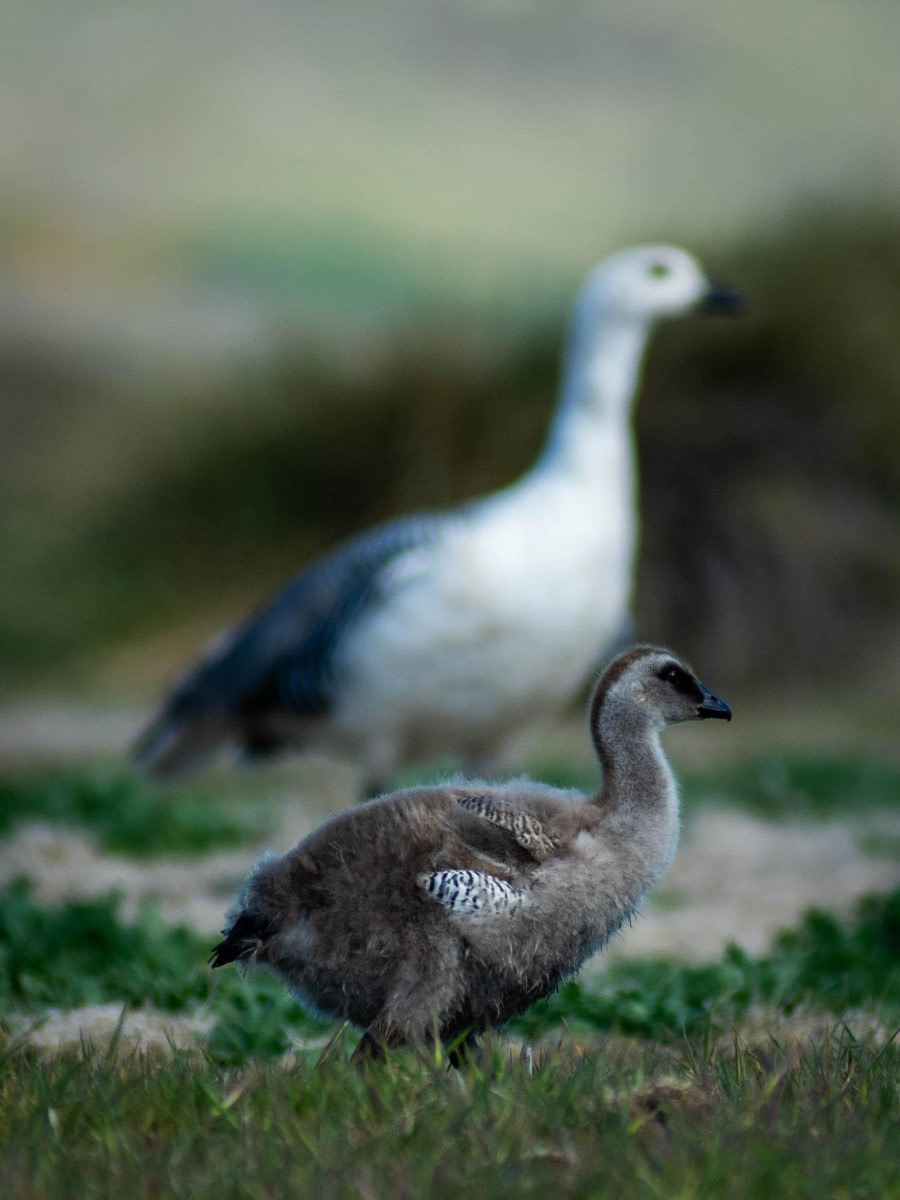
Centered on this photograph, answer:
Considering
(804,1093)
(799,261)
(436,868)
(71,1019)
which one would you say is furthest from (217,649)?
(799,261)

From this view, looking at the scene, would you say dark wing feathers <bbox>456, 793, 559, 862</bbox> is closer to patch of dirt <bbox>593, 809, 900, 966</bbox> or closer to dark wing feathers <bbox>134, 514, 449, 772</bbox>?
patch of dirt <bbox>593, 809, 900, 966</bbox>

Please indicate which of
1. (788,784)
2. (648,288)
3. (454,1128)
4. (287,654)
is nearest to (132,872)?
(287,654)

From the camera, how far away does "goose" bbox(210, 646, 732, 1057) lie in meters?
3.17

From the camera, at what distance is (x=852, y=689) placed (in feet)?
47.9

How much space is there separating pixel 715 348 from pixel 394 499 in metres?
3.37

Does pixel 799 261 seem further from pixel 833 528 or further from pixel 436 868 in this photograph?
pixel 436 868

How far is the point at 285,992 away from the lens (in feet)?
14.1

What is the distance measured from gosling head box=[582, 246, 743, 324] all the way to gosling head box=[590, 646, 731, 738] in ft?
12.5

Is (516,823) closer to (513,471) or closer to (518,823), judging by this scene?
(518,823)

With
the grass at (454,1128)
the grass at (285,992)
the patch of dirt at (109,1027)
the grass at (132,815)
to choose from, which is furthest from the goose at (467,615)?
the grass at (454,1128)

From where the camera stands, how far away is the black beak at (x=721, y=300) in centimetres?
731

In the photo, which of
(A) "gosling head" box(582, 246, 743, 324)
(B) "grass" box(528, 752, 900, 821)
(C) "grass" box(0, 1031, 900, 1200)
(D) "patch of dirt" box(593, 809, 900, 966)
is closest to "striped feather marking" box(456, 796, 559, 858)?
(C) "grass" box(0, 1031, 900, 1200)

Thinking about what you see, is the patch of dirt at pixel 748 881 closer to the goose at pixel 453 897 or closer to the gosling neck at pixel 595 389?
the goose at pixel 453 897

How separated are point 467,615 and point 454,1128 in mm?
3911
